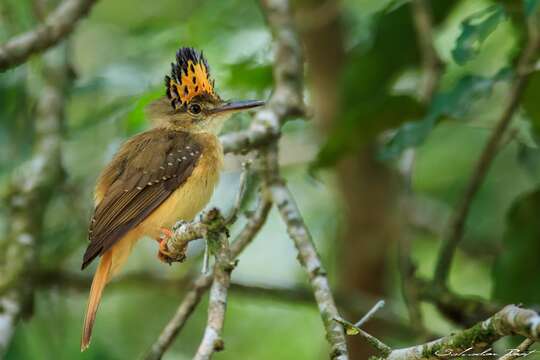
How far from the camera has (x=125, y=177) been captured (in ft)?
14.3

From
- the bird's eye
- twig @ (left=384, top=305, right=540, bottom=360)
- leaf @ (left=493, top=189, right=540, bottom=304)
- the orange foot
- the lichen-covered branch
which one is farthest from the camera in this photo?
the bird's eye

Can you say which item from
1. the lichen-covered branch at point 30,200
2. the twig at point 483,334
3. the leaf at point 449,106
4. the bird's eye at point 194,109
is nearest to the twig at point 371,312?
the twig at point 483,334

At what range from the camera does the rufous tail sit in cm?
388

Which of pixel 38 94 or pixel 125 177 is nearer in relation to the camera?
pixel 125 177

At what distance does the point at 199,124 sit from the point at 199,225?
66.3 inches

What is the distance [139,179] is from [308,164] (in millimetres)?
1278

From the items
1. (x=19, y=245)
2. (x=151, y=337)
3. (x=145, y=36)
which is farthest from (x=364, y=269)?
(x=19, y=245)

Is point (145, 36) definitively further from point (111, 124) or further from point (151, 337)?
point (151, 337)

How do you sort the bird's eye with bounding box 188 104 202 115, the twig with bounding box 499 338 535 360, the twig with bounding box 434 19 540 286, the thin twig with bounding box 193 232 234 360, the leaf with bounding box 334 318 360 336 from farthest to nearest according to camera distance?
the bird's eye with bounding box 188 104 202 115
the twig with bounding box 434 19 540 286
the thin twig with bounding box 193 232 234 360
the leaf with bounding box 334 318 360 336
the twig with bounding box 499 338 535 360

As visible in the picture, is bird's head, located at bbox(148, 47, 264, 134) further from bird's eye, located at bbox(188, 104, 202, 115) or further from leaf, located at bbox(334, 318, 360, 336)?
leaf, located at bbox(334, 318, 360, 336)

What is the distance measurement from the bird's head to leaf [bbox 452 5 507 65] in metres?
1.13

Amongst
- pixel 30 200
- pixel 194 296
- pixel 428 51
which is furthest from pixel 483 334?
pixel 428 51

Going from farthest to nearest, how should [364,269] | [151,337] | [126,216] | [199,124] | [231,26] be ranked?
1. [151,337]
2. [364,269]
3. [231,26]
4. [199,124]
5. [126,216]

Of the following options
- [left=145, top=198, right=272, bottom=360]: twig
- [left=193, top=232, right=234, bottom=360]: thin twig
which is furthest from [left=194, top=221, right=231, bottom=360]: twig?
[left=145, top=198, right=272, bottom=360]: twig
